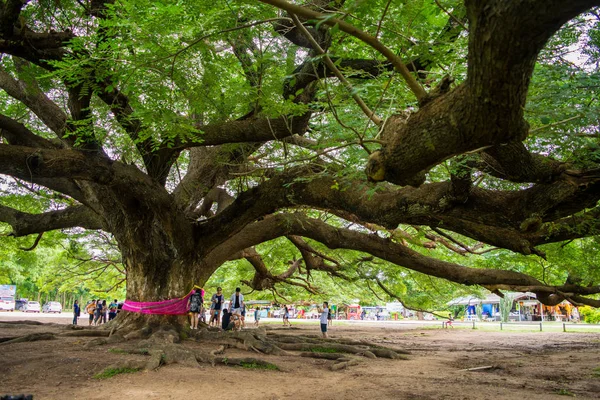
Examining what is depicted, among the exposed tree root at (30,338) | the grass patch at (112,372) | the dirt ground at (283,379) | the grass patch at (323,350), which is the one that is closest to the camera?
the dirt ground at (283,379)

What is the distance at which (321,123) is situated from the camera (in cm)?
721

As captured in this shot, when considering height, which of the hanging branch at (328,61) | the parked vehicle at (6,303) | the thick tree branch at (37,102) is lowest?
the parked vehicle at (6,303)

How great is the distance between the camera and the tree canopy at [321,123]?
11.1 ft

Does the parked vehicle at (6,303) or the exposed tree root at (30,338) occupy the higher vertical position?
the exposed tree root at (30,338)

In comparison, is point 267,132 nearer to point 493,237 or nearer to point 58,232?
point 493,237

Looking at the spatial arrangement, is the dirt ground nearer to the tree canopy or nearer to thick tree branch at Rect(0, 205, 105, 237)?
the tree canopy

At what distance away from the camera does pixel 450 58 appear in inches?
175

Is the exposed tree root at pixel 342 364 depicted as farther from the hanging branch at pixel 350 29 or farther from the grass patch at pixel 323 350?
the hanging branch at pixel 350 29

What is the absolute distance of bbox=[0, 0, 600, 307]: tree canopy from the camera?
338 cm

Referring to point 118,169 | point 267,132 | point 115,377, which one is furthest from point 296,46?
point 115,377

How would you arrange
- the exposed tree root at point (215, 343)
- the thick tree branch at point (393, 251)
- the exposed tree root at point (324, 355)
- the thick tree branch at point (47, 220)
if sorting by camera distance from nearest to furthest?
the exposed tree root at point (215, 343), the exposed tree root at point (324, 355), the thick tree branch at point (393, 251), the thick tree branch at point (47, 220)

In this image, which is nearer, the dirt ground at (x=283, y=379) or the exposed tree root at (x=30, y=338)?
the dirt ground at (x=283, y=379)

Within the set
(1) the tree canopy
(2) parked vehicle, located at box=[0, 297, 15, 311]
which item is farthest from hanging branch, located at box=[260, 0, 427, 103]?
(2) parked vehicle, located at box=[0, 297, 15, 311]

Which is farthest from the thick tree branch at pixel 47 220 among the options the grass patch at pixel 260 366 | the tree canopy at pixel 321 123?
the grass patch at pixel 260 366
